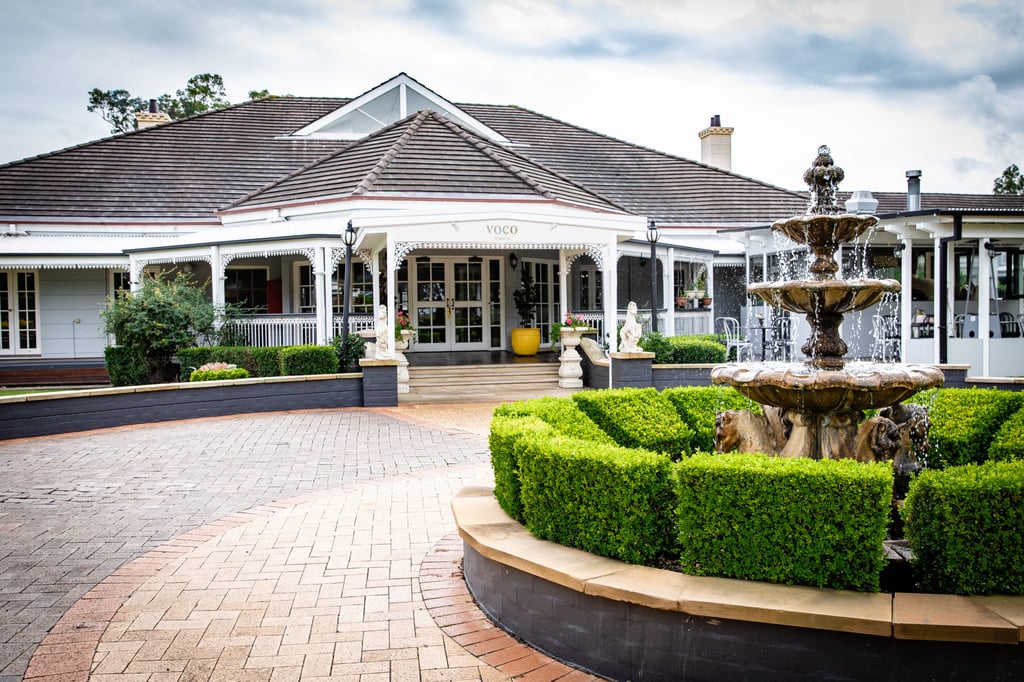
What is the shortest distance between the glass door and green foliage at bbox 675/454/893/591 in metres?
17.1

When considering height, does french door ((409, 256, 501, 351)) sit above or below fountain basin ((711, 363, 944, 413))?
above

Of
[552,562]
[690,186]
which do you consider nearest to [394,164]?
[690,186]

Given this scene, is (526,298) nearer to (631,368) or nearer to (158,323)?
(631,368)

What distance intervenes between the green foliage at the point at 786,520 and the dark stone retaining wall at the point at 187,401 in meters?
11.0

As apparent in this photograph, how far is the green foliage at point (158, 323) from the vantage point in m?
16.6

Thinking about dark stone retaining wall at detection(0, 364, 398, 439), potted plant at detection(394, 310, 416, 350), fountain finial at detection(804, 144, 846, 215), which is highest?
fountain finial at detection(804, 144, 846, 215)

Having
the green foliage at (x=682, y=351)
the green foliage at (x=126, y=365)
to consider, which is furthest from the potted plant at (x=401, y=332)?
the green foliage at (x=126, y=365)

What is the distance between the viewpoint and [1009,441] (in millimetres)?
6551

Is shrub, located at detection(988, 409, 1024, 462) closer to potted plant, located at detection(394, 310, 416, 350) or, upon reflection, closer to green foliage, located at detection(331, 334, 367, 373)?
green foliage, located at detection(331, 334, 367, 373)

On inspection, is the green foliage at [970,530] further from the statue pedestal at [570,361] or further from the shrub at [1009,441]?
the statue pedestal at [570,361]

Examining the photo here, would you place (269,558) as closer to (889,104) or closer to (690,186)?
(889,104)

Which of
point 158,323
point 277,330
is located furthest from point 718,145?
point 158,323

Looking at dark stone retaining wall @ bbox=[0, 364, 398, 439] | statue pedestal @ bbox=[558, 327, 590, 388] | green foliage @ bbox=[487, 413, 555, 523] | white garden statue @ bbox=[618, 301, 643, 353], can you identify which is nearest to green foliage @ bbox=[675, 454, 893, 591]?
green foliage @ bbox=[487, 413, 555, 523]

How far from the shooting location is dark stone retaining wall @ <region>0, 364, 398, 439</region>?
11.8 meters
